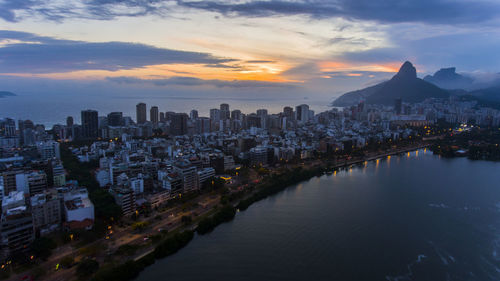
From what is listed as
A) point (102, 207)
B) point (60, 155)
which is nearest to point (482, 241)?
point (102, 207)

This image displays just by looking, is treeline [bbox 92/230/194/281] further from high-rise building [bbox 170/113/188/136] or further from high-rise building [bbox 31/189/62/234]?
high-rise building [bbox 170/113/188/136]

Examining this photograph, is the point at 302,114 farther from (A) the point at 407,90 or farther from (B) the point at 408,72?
(B) the point at 408,72

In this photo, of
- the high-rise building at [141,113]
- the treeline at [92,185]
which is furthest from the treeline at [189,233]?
the high-rise building at [141,113]

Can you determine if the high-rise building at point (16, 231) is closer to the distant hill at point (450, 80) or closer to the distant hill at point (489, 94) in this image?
the distant hill at point (489, 94)

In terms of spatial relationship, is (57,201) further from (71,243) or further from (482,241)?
(482,241)

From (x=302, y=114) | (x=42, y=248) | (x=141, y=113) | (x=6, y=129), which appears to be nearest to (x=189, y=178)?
(x=42, y=248)
